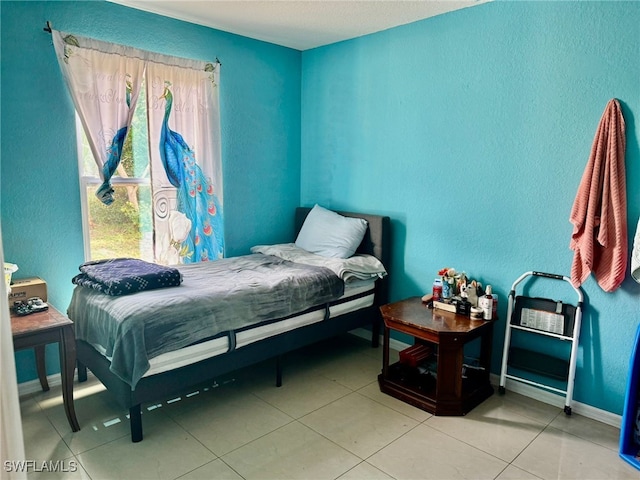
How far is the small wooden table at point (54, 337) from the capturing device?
216 cm

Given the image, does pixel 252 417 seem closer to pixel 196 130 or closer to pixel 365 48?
pixel 196 130

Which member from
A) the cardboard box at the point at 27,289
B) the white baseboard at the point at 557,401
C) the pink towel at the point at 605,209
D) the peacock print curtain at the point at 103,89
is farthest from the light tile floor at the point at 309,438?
the peacock print curtain at the point at 103,89

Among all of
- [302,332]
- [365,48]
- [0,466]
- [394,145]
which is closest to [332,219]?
[394,145]

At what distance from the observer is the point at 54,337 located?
7.38ft

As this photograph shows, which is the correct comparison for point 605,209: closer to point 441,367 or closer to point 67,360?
point 441,367

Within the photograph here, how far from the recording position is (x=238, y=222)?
3768mm

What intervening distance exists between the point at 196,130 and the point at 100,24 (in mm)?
889

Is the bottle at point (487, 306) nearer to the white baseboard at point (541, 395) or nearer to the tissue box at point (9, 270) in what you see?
the white baseboard at point (541, 395)

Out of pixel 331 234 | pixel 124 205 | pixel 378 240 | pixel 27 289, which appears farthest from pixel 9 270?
pixel 378 240

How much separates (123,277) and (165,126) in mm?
1234

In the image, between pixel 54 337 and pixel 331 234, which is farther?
pixel 331 234

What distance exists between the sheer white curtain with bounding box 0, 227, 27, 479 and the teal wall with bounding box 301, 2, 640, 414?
264cm

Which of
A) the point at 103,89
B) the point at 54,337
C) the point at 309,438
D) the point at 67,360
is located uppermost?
the point at 103,89

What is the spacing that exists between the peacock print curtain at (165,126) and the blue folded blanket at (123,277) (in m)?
0.49
